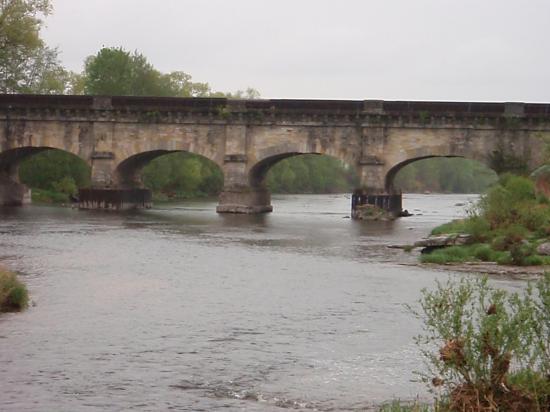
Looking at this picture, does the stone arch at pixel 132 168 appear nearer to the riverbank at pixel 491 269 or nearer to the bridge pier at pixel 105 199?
the bridge pier at pixel 105 199

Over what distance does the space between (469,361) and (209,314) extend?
8615 mm

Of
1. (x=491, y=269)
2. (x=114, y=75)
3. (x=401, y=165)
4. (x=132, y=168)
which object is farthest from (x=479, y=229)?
(x=114, y=75)

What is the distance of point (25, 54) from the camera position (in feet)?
210

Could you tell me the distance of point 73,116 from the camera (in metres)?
54.5

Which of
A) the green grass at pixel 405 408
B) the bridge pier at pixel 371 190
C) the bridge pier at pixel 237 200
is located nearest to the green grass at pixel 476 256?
the green grass at pixel 405 408

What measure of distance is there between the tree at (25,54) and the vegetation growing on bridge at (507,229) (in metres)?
33.3

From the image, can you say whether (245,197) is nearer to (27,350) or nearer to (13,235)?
(13,235)

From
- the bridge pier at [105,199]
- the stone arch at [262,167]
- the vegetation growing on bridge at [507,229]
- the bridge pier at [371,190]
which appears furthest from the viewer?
the bridge pier at [105,199]

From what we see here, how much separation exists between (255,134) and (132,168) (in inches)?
407

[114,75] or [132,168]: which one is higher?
[114,75]

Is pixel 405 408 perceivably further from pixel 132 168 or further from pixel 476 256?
pixel 132 168

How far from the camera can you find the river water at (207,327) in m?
12.4

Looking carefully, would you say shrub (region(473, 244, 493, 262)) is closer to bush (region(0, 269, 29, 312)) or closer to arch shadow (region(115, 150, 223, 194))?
bush (region(0, 269, 29, 312))

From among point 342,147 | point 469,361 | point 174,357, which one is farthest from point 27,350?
point 342,147
